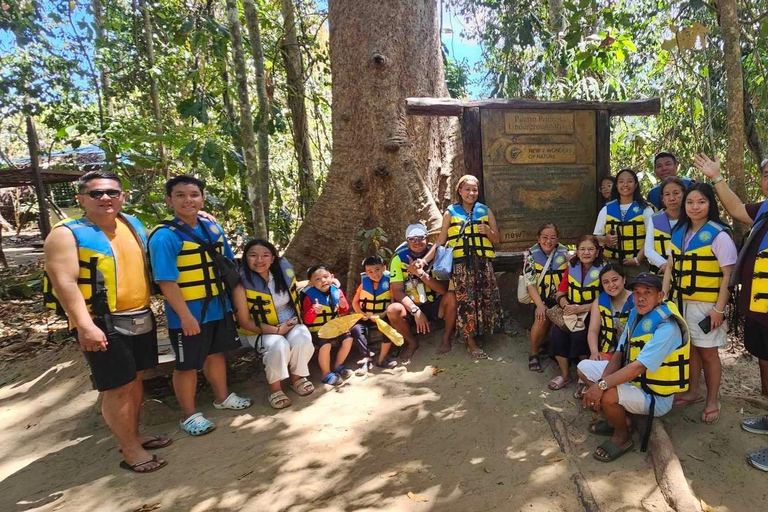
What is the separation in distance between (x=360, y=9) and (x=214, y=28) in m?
1.69

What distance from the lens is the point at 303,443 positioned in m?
3.18

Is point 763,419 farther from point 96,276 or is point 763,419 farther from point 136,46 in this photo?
point 136,46

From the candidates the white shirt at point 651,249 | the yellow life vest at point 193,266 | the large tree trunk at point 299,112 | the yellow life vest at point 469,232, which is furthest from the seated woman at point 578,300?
the large tree trunk at point 299,112

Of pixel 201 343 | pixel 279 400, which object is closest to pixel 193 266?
pixel 201 343

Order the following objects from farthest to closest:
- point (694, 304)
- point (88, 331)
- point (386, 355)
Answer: point (386, 355) → point (694, 304) → point (88, 331)

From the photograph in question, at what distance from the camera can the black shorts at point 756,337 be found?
301cm

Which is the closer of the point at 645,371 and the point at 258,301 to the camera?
the point at 645,371

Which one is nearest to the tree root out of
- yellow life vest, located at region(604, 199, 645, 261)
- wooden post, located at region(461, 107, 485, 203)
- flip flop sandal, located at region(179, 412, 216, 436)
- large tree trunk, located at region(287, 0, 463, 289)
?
yellow life vest, located at region(604, 199, 645, 261)

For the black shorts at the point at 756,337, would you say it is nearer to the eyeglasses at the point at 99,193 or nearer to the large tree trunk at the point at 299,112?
the eyeglasses at the point at 99,193

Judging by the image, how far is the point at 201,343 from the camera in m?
3.40

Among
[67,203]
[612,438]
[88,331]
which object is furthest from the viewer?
[67,203]

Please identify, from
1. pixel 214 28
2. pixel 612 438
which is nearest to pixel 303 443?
pixel 612 438

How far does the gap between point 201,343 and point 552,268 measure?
9.96 feet

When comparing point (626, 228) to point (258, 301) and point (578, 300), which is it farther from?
point (258, 301)
